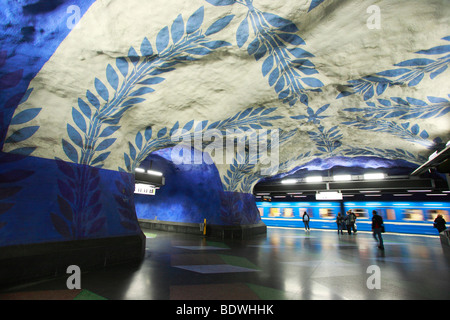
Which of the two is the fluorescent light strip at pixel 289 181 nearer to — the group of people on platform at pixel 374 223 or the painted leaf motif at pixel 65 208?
the group of people on platform at pixel 374 223

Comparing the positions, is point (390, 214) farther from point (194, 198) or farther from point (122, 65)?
point (122, 65)

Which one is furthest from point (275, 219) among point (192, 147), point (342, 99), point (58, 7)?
point (58, 7)

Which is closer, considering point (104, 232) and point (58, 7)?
point (58, 7)

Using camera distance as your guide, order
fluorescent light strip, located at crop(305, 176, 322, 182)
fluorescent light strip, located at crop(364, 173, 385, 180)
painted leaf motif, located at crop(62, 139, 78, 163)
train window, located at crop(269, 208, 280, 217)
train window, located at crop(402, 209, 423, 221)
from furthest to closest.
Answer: train window, located at crop(269, 208, 280, 217) < fluorescent light strip, located at crop(305, 176, 322, 182) < train window, located at crop(402, 209, 423, 221) < fluorescent light strip, located at crop(364, 173, 385, 180) < painted leaf motif, located at crop(62, 139, 78, 163)

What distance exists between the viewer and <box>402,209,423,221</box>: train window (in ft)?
40.8

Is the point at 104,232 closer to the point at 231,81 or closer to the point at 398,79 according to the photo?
the point at 231,81

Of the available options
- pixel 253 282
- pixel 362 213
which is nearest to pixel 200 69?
pixel 253 282

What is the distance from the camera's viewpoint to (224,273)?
137 inches

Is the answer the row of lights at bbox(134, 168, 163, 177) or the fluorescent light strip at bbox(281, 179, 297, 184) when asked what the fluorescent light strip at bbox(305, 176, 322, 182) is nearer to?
the fluorescent light strip at bbox(281, 179, 297, 184)

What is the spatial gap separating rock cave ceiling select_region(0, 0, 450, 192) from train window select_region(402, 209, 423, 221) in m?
9.41

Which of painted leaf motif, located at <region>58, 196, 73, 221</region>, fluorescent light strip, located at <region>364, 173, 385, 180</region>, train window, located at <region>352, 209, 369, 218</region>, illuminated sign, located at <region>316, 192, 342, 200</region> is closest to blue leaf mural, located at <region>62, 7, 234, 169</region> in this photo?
painted leaf motif, located at <region>58, 196, 73, 221</region>

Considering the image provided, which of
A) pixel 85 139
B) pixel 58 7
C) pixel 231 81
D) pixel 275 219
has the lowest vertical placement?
pixel 275 219

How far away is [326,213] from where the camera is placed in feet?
50.7
